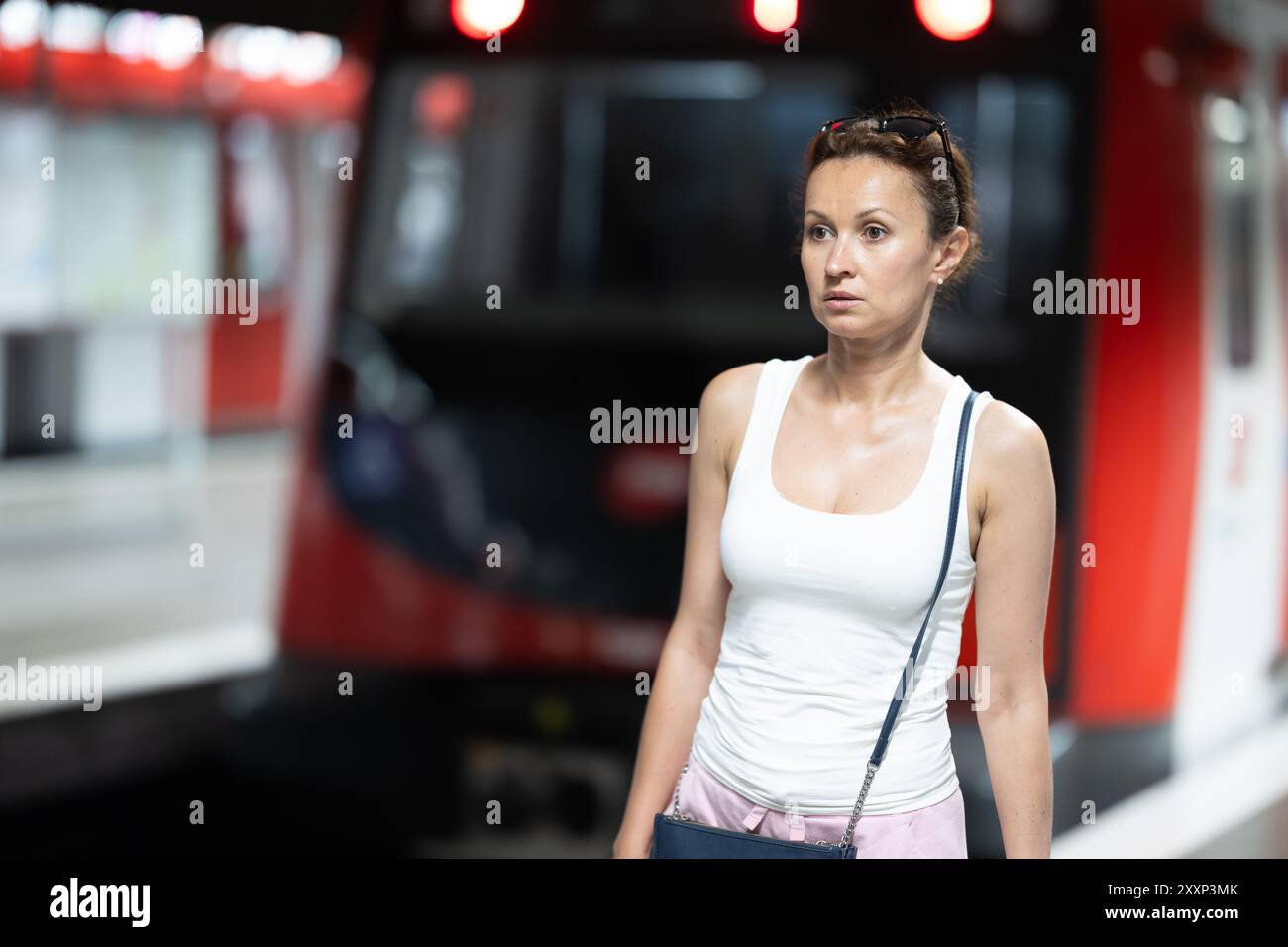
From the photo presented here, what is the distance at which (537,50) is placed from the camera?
3795 millimetres

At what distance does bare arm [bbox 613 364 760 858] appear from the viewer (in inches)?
68.0

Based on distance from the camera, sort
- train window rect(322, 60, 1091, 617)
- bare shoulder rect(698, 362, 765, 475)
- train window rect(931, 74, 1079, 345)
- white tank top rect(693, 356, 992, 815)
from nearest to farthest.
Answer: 1. white tank top rect(693, 356, 992, 815)
2. bare shoulder rect(698, 362, 765, 475)
3. train window rect(931, 74, 1079, 345)
4. train window rect(322, 60, 1091, 617)

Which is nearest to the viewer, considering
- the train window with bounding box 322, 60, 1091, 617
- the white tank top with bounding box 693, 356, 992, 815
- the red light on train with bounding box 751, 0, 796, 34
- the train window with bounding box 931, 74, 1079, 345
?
the white tank top with bounding box 693, 356, 992, 815

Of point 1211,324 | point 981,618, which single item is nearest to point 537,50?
point 1211,324

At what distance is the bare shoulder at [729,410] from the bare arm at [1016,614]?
23 cm

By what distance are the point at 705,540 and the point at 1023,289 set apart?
1865 mm

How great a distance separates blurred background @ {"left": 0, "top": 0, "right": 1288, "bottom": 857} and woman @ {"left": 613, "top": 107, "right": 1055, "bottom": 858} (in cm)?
95

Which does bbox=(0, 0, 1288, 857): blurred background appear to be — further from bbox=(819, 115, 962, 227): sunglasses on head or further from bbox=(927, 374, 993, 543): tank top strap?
bbox=(819, 115, 962, 227): sunglasses on head

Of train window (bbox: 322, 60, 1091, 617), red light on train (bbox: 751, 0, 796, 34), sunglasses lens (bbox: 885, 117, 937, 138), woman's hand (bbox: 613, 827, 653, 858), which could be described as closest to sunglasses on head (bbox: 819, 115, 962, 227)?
sunglasses lens (bbox: 885, 117, 937, 138)

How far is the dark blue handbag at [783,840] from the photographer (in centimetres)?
161

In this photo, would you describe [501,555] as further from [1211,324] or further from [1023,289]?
[1211,324]

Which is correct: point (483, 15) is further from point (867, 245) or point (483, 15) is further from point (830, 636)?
point (830, 636)

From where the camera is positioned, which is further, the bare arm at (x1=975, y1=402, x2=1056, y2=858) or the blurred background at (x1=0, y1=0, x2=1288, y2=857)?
the blurred background at (x1=0, y1=0, x2=1288, y2=857)
